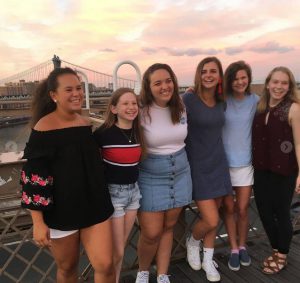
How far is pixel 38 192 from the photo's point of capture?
184 cm

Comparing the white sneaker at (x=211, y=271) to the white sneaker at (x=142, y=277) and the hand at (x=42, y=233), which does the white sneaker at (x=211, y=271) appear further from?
the hand at (x=42, y=233)

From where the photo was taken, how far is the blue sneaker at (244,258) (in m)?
3.05

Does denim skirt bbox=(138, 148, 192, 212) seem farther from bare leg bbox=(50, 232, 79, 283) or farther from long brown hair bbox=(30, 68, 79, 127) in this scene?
long brown hair bbox=(30, 68, 79, 127)

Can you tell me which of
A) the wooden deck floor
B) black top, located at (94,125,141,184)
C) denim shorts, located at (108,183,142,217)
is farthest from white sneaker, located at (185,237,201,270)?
black top, located at (94,125,141,184)

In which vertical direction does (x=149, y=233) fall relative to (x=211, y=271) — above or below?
above

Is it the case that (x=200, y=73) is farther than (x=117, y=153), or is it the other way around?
(x=200, y=73)

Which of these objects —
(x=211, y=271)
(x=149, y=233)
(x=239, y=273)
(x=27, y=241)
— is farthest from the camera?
(x=27, y=241)

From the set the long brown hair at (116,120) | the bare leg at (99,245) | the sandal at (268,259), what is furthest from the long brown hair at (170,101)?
the sandal at (268,259)

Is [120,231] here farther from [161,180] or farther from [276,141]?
[276,141]

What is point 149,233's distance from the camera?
248 cm

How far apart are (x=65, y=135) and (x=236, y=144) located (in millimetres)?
1422

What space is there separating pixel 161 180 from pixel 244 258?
48.6 inches

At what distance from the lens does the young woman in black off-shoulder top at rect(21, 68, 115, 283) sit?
1852mm

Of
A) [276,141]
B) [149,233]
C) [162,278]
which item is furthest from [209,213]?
[276,141]
